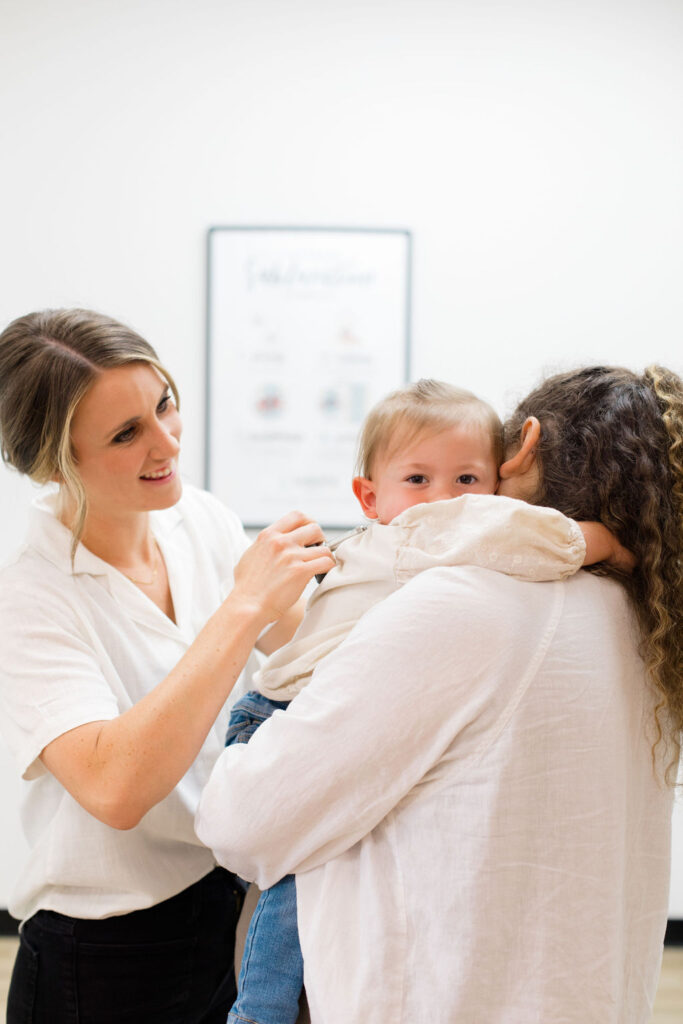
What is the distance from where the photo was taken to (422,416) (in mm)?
1302

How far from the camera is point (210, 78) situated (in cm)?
270

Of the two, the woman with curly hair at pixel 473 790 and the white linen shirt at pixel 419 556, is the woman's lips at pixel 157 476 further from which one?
the woman with curly hair at pixel 473 790

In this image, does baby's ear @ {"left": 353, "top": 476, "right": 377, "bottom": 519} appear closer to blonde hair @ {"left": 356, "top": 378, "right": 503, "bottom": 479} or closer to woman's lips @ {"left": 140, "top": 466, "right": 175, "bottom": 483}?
blonde hair @ {"left": 356, "top": 378, "right": 503, "bottom": 479}

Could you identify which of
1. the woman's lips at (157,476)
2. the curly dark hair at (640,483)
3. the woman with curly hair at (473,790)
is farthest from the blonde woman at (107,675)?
the curly dark hair at (640,483)

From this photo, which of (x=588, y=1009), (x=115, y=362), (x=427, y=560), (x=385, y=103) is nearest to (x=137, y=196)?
(x=385, y=103)

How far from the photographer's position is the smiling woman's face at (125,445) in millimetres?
1336

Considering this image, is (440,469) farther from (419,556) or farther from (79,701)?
(79,701)

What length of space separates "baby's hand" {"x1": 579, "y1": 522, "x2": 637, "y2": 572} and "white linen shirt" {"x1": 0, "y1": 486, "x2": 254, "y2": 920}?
0.69 meters

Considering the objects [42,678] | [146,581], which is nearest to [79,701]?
[42,678]

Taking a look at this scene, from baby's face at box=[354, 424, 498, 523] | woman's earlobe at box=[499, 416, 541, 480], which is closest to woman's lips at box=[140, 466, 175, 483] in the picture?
baby's face at box=[354, 424, 498, 523]

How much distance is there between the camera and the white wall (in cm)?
269

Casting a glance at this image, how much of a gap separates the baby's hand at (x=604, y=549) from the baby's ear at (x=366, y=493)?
468 millimetres

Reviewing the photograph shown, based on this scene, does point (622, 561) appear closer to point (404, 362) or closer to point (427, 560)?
point (427, 560)

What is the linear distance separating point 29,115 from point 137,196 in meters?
0.42
